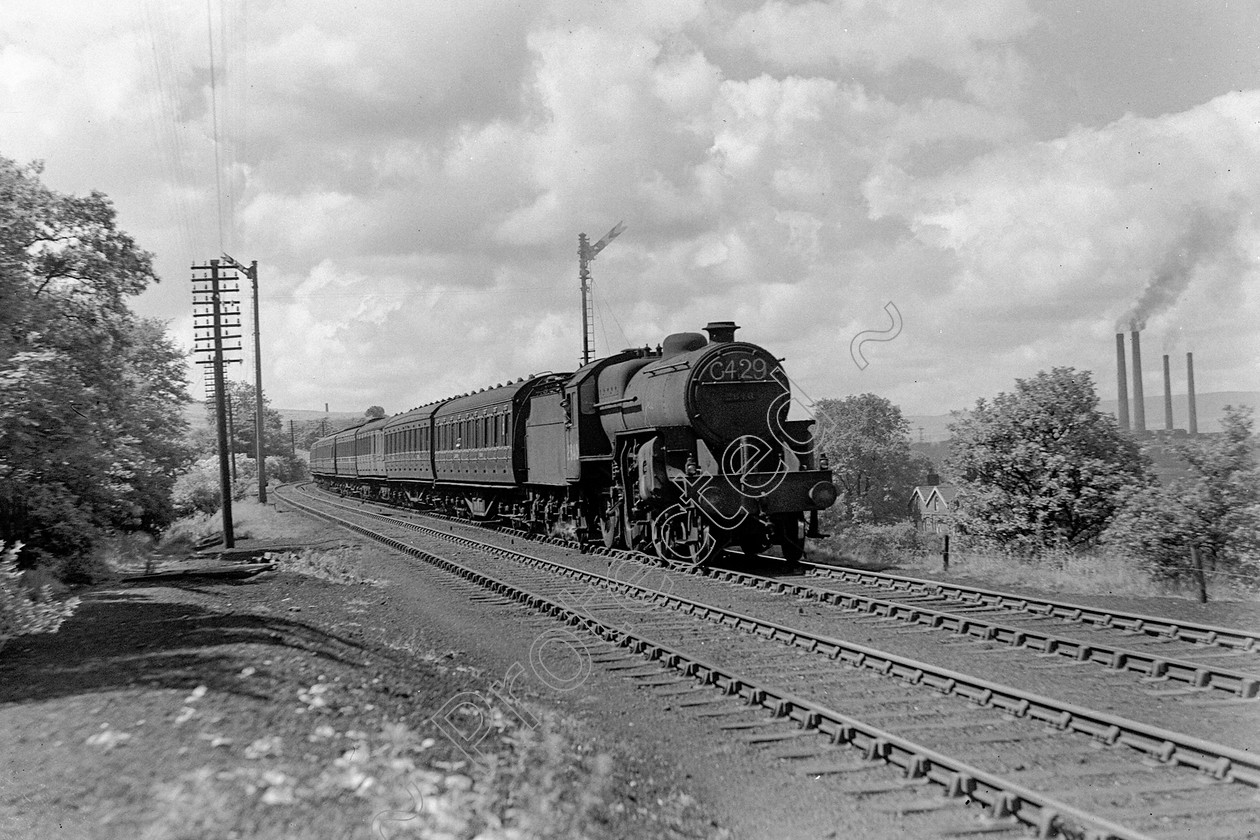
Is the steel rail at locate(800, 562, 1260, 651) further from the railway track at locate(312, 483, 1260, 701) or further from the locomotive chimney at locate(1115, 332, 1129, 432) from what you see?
the locomotive chimney at locate(1115, 332, 1129, 432)

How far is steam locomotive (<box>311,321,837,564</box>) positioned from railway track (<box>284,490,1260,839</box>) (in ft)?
14.3

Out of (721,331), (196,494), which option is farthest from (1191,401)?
(196,494)

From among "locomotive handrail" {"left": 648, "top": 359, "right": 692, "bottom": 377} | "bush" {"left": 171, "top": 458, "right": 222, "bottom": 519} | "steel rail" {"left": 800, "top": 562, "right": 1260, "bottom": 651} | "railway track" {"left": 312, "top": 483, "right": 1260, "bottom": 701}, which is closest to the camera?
"railway track" {"left": 312, "top": 483, "right": 1260, "bottom": 701}

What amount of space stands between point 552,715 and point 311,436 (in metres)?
133

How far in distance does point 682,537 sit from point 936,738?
8902 millimetres

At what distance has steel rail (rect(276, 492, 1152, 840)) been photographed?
4742 mm

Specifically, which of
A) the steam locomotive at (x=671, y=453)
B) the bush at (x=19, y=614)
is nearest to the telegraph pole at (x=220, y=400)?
the steam locomotive at (x=671, y=453)

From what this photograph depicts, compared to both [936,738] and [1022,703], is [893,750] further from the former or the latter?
[1022,703]

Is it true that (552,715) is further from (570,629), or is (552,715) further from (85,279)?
(85,279)

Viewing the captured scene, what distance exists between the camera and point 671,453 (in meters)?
14.8

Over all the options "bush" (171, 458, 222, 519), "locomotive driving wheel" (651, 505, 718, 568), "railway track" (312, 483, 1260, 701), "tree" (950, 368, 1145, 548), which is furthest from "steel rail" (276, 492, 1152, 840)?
"bush" (171, 458, 222, 519)

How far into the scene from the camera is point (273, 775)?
497cm

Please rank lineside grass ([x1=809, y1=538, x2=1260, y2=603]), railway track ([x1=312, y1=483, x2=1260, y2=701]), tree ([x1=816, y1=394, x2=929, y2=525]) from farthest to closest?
tree ([x1=816, y1=394, x2=929, y2=525]) < lineside grass ([x1=809, y1=538, x2=1260, y2=603]) < railway track ([x1=312, y1=483, x2=1260, y2=701])

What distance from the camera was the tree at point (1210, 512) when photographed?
44.0 ft
